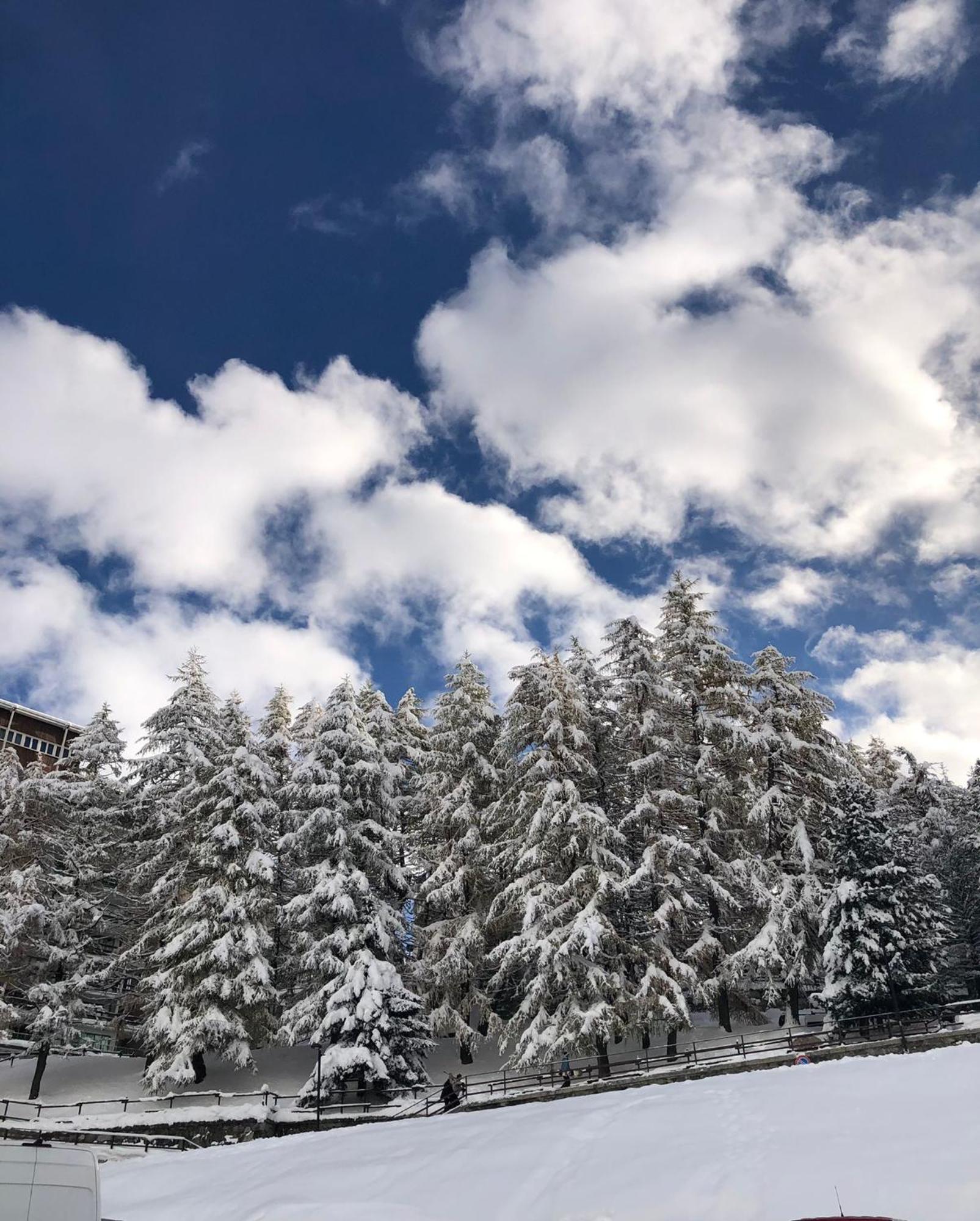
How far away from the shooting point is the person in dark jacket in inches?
1047

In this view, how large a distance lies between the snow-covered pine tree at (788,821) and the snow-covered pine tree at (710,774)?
0.75 metres

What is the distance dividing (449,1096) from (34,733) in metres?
67.6

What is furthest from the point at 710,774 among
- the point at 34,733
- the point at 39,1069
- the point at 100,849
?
the point at 34,733

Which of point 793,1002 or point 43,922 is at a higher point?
point 43,922

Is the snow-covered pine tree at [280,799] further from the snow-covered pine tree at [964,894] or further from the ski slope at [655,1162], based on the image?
the snow-covered pine tree at [964,894]

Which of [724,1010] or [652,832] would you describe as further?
[652,832]

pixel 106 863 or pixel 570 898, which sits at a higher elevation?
pixel 106 863

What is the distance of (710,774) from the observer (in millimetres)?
32031

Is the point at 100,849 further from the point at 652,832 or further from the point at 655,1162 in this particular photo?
the point at 655,1162

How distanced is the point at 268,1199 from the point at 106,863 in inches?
968

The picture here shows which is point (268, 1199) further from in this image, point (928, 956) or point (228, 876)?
point (928, 956)

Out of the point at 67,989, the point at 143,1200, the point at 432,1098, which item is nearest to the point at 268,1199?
the point at 143,1200

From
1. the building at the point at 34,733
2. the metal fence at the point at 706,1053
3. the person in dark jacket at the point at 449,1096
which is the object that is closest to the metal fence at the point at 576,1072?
the metal fence at the point at 706,1053

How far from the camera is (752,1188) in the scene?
1198 centimetres
